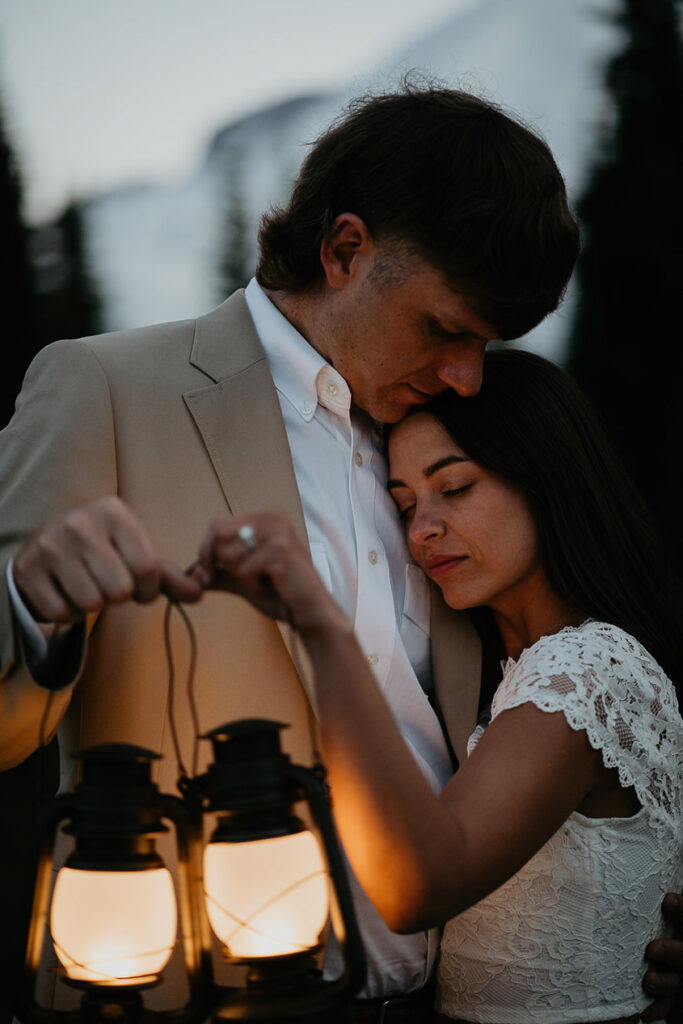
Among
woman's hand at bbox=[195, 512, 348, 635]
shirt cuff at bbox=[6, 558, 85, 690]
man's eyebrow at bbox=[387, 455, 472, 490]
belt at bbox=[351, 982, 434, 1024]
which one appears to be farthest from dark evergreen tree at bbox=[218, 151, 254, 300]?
woman's hand at bbox=[195, 512, 348, 635]

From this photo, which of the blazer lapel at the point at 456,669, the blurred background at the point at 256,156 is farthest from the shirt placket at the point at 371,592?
the blurred background at the point at 256,156

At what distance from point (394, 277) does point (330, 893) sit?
56.6 inches

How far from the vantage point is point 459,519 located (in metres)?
2.52

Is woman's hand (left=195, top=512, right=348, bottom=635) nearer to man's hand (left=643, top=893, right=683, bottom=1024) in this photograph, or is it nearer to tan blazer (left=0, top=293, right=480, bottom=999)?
tan blazer (left=0, top=293, right=480, bottom=999)

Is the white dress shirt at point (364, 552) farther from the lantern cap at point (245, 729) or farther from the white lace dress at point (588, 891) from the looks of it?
the lantern cap at point (245, 729)

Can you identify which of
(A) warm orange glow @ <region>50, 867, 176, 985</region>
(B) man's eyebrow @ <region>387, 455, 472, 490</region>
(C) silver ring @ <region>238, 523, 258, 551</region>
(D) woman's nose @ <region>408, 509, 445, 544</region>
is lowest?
(A) warm orange glow @ <region>50, 867, 176, 985</region>

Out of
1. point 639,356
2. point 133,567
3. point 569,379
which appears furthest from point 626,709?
point 639,356

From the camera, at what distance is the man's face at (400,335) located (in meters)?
2.32

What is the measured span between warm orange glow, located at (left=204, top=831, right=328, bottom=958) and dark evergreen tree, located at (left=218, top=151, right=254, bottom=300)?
555cm

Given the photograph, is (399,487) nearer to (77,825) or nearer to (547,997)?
(547,997)

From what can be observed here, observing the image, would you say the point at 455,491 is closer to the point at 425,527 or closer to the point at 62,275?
the point at 425,527

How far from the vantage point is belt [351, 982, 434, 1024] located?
88.3 inches

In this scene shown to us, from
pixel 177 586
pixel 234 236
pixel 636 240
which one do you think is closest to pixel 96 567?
pixel 177 586

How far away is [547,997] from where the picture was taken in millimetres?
2273
